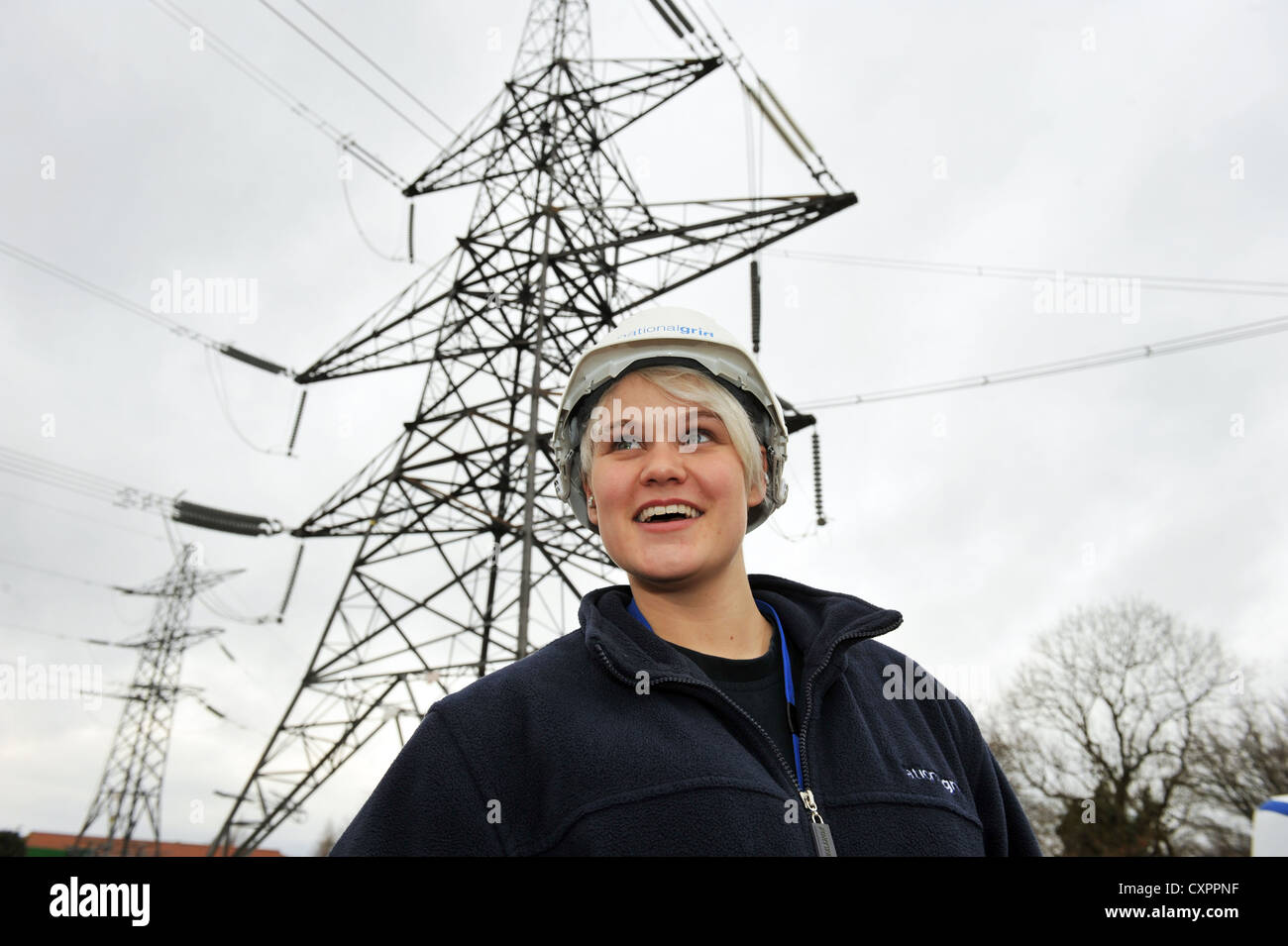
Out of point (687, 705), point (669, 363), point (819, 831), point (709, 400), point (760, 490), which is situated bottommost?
point (819, 831)

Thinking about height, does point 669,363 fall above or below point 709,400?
above

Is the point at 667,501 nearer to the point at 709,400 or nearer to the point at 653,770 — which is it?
the point at 709,400

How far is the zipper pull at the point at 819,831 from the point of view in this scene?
168 centimetres

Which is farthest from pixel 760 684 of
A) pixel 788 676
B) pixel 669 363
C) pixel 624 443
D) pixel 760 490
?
pixel 669 363

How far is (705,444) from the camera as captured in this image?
218 cm

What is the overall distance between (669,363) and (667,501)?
434mm

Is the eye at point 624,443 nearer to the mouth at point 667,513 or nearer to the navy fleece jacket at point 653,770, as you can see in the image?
the mouth at point 667,513

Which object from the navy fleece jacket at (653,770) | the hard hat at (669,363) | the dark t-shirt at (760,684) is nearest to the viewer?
the navy fleece jacket at (653,770)

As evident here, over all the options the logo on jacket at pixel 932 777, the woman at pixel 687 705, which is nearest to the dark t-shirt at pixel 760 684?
the woman at pixel 687 705

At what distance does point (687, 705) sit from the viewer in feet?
6.08

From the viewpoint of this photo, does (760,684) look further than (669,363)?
No
